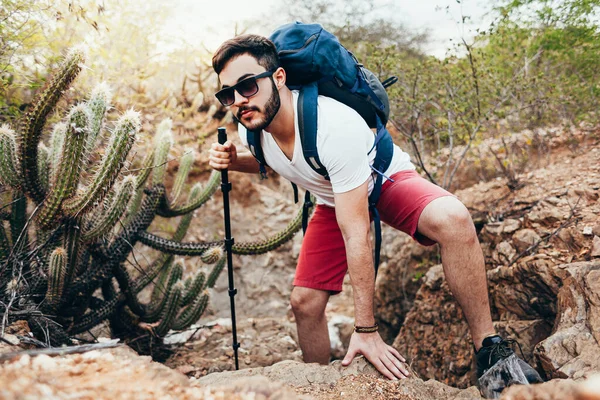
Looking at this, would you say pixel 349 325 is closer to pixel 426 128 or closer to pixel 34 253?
pixel 426 128

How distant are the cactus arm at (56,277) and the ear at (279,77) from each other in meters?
1.75

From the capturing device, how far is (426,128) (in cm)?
644

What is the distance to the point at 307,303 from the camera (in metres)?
3.16

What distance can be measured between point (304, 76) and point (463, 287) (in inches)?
62.2

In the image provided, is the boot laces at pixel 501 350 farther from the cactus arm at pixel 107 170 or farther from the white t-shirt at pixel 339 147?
the cactus arm at pixel 107 170

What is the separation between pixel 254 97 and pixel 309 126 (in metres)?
0.38

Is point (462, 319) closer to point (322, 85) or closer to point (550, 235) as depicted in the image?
point (550, 235)

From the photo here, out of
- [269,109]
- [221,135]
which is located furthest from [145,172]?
[269,109]

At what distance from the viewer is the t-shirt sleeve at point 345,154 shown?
2.62 metres

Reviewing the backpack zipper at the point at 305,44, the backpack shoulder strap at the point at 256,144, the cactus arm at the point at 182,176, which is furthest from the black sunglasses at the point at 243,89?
the cactus arm at the point at 182,176

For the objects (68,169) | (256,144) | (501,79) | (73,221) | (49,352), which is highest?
(501,79)

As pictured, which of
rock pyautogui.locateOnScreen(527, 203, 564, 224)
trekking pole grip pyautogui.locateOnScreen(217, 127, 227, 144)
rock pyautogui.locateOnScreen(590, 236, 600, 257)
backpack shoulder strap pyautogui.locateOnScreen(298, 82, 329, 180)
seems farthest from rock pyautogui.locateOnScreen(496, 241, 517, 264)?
trekking pole grip pyautogui.locateOnScreen(217, 127, 227, 144)

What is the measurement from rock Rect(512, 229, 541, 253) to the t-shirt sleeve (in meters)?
1.91

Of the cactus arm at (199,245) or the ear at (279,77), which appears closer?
the ear at (279,77)
